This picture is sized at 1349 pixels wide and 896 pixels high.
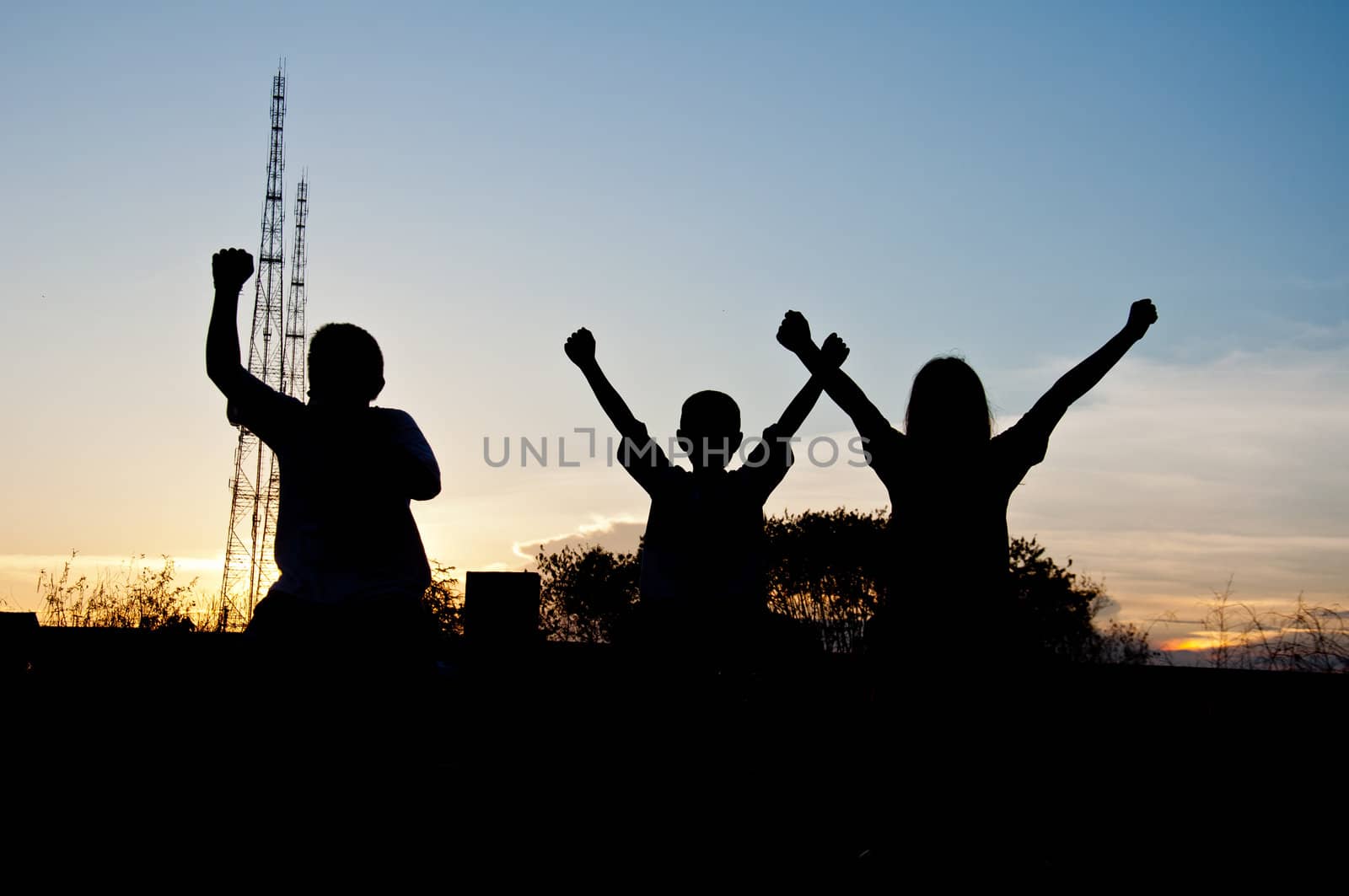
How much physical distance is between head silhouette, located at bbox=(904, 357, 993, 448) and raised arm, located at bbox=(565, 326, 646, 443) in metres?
1.13

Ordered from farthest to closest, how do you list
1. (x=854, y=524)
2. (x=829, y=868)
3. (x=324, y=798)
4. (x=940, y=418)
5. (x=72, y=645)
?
(x=854, y=524) → (x=72, y=645) → (x=829, y=868) → (x=940, y=418) → (x=324, y=798)

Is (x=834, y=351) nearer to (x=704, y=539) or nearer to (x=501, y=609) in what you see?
(x=704, y=539)

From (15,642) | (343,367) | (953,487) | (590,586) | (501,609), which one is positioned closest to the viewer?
(953,487)

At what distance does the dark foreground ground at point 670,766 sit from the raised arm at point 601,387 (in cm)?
93

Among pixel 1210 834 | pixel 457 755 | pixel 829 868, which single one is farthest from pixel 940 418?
pixel 457 755

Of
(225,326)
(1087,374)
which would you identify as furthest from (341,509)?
(1087,374)

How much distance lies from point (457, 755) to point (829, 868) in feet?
7.03

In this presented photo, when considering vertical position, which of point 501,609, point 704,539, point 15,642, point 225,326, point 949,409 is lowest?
point 15,642

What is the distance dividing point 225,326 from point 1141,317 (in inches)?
134

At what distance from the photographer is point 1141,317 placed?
446 centimetres

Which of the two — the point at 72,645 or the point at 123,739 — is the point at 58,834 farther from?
the point at 72,645

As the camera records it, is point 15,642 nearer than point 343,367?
No

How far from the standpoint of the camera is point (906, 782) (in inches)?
145

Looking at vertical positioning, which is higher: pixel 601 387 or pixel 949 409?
pixel 601 387
